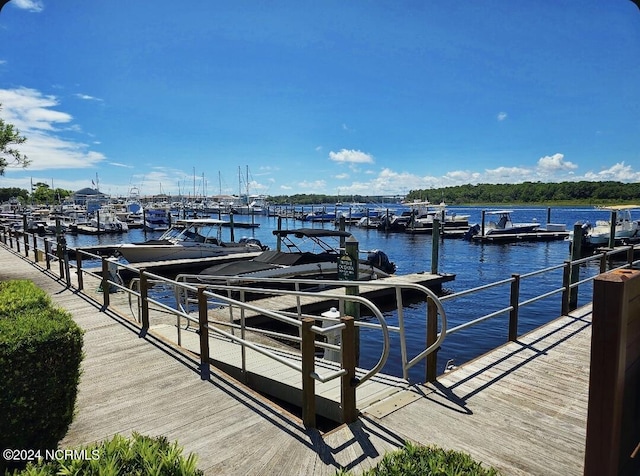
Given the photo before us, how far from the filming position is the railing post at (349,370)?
A: 11.8 ft

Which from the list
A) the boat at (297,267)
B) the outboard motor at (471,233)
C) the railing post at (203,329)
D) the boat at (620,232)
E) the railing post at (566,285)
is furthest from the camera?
the outboard motor at (471,233)

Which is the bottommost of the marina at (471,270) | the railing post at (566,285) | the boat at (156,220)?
the marina at (471,270)

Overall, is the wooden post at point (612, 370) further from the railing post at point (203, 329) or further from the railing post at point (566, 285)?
the railing post at point (566, 285)

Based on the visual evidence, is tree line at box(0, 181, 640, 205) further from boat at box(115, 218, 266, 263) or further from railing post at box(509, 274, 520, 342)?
railing post at box(509, 274, 520, 342)

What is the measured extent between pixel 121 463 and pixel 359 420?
7.64 ft

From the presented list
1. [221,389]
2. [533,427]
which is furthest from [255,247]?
[533,427]

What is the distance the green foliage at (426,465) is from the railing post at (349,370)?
4.72ft

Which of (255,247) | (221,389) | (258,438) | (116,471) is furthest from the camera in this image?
(255,247)

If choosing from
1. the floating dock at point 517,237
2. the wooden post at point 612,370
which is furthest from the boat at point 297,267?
the floating dock at point 517,237

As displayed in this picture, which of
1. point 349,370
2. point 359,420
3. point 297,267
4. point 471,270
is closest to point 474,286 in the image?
point 471,270

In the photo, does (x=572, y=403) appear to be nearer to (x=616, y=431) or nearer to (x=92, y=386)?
(x=616, y=431)

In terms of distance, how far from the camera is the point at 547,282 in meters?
20.0

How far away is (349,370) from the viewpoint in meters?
3.65

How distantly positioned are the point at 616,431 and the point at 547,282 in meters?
19.9
